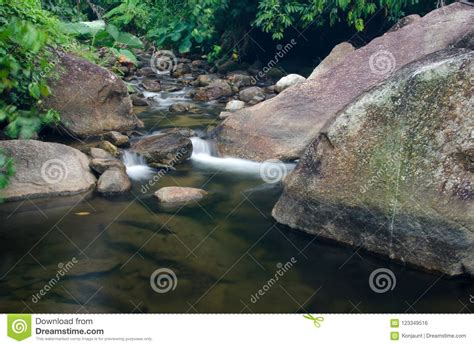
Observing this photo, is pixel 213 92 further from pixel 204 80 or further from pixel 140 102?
pixel 140 102

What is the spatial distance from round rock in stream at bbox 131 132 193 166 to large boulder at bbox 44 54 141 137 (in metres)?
1.15

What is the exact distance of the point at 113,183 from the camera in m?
6.60

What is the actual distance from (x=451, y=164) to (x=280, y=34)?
969 centimetres

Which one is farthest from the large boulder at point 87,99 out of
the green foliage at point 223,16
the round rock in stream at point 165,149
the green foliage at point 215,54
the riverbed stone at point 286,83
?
the green foliage at point 215,54

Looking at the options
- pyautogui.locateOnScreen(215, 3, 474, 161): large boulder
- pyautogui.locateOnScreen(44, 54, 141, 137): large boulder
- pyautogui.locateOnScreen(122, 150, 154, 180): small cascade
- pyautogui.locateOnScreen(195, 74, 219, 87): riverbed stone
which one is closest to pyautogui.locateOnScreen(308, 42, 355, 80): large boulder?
pyautogui.locateOnScreen(215, 3, 474, 161): large boulder

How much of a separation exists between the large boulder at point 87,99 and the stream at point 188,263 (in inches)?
97.9

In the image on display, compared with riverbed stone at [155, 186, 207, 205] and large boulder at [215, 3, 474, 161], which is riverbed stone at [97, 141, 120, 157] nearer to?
large boulder at [215, 3, 474, 161]

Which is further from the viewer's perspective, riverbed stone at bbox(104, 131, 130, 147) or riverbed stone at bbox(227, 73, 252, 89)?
riverbed stone at bbox(227, 73, 252, 89)

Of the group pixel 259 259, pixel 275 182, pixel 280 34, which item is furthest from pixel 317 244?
pixel 280 34

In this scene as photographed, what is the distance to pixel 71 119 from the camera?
28.6 ft

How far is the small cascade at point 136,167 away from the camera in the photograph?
24.1 feet

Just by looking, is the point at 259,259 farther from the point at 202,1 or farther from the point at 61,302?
the point at 202,1

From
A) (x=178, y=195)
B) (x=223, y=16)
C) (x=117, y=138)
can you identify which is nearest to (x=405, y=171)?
(x=178, y=195)
